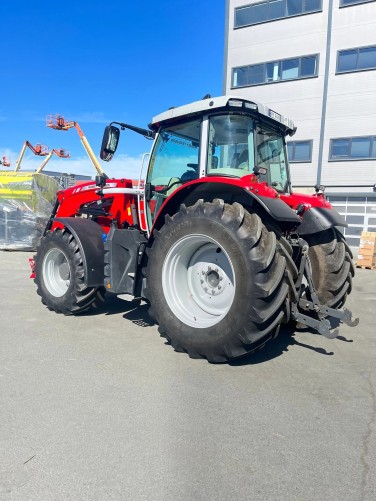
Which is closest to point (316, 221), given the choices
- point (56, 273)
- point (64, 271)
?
point (64, 271)

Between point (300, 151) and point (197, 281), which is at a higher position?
point (300, 151)

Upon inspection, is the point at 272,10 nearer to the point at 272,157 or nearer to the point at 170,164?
the point at 272,157

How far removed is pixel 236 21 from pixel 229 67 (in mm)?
2350

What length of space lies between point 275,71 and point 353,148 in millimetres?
5718

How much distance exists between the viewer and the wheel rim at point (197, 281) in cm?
389

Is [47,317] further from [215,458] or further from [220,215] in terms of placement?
[215,458]

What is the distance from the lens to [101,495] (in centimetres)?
193

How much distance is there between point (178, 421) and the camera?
2627 mm

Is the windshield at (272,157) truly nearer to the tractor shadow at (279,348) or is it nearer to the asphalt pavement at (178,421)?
the tractor shadow at (279,348)

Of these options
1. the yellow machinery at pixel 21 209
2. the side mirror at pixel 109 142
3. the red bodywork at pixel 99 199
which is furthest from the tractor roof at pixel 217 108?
the yellow machinery at pixel 21 209

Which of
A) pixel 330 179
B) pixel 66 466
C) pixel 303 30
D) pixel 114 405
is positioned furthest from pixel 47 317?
pixel 303 30

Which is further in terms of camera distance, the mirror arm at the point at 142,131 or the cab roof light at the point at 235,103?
the mirror arm at the point at 142,131

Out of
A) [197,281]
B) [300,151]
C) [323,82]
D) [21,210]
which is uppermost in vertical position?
[323,82]

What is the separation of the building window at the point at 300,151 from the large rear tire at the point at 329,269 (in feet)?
52.2
